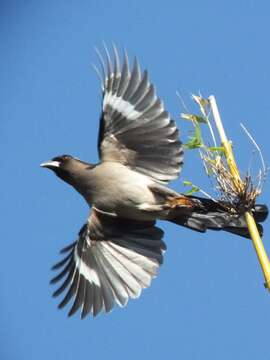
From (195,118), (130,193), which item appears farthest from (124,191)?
(195,118)

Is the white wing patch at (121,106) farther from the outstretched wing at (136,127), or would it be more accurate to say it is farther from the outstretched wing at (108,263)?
the outstretched wing at (108,263)

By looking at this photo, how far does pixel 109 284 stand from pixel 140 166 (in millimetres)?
1140

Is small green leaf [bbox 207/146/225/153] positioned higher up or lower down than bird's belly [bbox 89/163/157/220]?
lower down

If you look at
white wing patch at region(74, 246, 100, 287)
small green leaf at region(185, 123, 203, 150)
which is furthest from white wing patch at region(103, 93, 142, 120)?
small green leaf at region(185, 123, 203, 150)

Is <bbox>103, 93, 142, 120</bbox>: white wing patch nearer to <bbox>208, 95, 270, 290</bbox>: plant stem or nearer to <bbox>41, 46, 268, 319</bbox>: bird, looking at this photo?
<bbox>41, 46, 268, 319</bbox>: bird

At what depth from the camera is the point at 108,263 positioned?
23.4 ft

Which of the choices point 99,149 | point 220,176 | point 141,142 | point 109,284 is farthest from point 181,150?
point 220,176

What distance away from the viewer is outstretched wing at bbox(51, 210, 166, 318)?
688 cm

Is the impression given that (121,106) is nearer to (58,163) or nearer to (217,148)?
(58,163)

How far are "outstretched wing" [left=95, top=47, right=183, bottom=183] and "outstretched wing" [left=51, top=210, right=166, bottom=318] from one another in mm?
585

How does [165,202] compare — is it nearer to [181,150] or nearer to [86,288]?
[181,150]

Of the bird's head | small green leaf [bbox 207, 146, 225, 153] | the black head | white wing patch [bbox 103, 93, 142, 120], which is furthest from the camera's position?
the black head

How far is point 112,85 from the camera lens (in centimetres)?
692

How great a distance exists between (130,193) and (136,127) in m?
0.60
